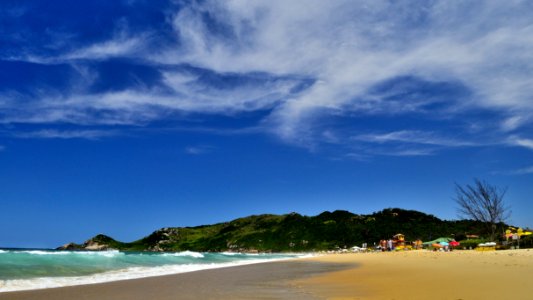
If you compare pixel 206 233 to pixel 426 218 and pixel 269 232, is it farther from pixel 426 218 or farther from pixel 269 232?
pixel 426 218

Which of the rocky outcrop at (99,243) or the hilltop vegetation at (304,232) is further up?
the hilltop vegetation at (304,232)

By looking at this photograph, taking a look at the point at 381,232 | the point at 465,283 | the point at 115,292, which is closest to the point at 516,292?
the point at 465,283

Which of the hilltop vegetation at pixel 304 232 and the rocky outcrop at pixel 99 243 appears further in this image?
the rocky outcrop at pixel 99 243

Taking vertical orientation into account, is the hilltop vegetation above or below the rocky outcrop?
above

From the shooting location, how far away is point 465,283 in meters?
8.95

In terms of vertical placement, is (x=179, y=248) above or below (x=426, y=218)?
below

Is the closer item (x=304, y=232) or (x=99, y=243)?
(x=304, y=232)

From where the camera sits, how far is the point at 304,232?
106812mm

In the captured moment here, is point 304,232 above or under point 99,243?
above

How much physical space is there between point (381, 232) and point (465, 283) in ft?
293

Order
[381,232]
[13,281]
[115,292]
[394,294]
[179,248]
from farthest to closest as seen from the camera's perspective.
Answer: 1. [179,248]
2. [381,232]
3. [13,281]
4. [115,292]
5. [394,294]

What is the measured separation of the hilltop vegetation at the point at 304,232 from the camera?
9238 centimetres

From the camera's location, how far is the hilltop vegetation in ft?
303

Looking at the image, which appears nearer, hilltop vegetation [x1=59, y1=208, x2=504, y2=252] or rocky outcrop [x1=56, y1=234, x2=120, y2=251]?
hilltop vegetation [x1=59, y1=208, x2=504, y2=252]
